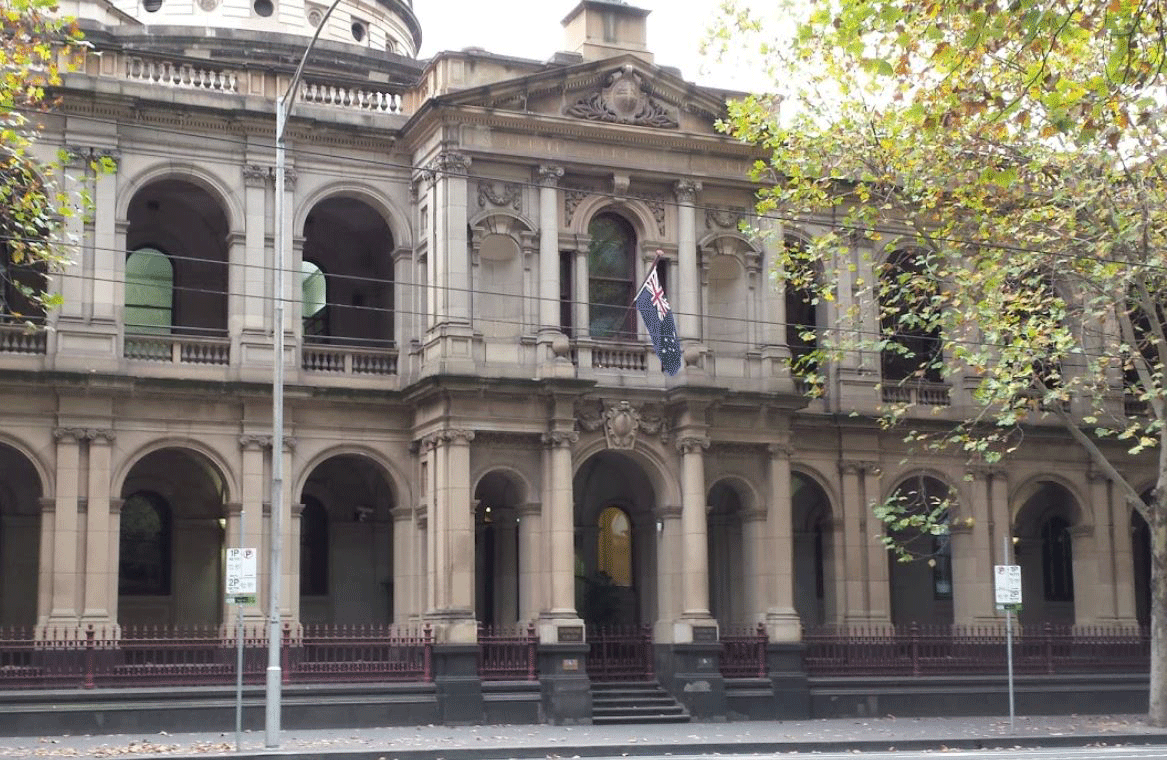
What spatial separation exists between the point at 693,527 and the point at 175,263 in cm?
1175

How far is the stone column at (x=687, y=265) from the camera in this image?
105 ft

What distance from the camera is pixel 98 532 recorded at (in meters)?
29.5

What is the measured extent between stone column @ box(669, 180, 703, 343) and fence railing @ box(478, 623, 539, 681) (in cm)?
639

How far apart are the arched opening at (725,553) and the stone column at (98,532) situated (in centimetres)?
1158

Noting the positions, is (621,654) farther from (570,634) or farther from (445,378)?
(445,378)

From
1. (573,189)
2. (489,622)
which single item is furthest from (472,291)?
(489,622)

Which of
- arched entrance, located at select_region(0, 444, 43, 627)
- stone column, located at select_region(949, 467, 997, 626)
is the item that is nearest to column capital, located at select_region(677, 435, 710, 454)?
stone column, located at select_region(949, 467, 997, 626)

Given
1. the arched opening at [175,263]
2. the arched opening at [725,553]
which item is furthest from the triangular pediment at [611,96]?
the arched opening at [725,553]

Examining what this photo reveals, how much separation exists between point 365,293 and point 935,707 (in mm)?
14374

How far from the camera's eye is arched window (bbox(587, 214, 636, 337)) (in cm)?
3291

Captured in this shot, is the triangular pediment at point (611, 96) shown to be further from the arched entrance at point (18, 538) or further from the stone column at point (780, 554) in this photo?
the arched entrance at point (18, 538)

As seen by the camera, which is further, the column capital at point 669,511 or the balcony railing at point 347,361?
the balcony railing at point 347,361

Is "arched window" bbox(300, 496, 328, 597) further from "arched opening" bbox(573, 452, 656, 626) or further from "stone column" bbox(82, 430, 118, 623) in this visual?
"stone column" bbox(82, 430, 118, 623)

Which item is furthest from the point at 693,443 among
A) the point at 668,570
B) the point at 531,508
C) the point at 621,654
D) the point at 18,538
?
the point at 18,538
